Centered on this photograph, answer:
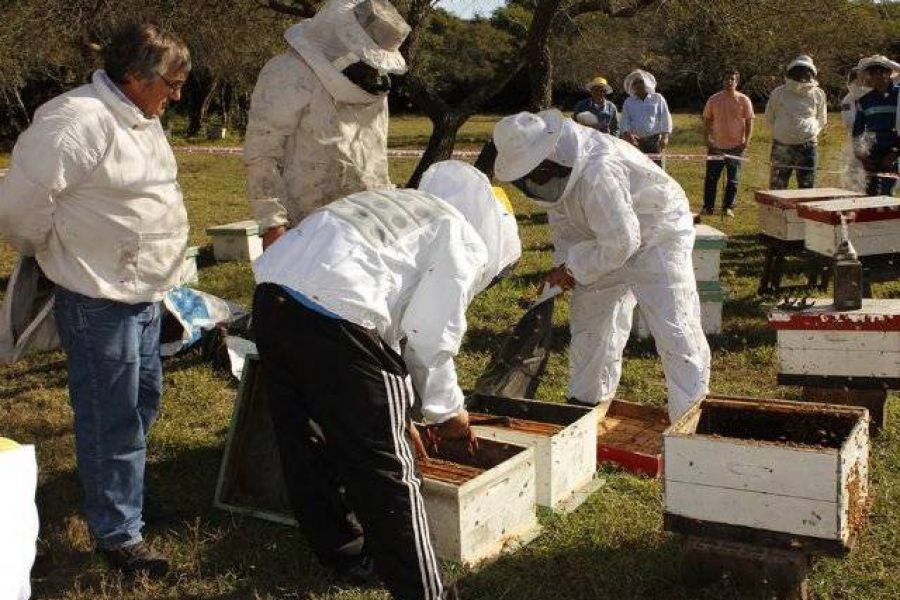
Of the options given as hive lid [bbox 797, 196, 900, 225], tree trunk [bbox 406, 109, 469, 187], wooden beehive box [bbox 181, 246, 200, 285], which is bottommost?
wooden beehive box [bbox 181, 246, 200, 285]

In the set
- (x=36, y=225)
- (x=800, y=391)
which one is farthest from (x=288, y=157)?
(x=800, y=391)

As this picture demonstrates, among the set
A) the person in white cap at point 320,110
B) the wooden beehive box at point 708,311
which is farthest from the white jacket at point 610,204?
the wooden beehive box at point 708,311

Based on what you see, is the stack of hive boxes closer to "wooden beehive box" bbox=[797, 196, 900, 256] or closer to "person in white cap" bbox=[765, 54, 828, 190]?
"wooden beehive box" bbox=[797, 196, 900, 256]

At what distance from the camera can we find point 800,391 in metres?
5.64

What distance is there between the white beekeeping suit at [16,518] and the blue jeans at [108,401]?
5.76 feet

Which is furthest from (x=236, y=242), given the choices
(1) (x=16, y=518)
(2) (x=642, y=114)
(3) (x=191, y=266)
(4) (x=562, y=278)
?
(1) (x=16, y=518)

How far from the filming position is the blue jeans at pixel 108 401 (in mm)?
3371

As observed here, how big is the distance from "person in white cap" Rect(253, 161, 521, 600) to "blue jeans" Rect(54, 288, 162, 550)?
64 cm

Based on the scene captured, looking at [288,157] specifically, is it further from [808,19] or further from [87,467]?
[808,19]

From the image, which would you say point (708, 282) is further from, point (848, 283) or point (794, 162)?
point (794, 162)

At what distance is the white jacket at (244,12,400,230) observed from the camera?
4.26 metres

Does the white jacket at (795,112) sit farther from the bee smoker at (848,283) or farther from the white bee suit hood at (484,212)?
the white bee suit hood at (484,212)

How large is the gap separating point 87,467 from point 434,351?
146cm

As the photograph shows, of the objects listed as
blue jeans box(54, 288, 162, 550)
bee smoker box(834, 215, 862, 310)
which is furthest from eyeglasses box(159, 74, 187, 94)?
bee smoker box(834, 215, 862, 310)
